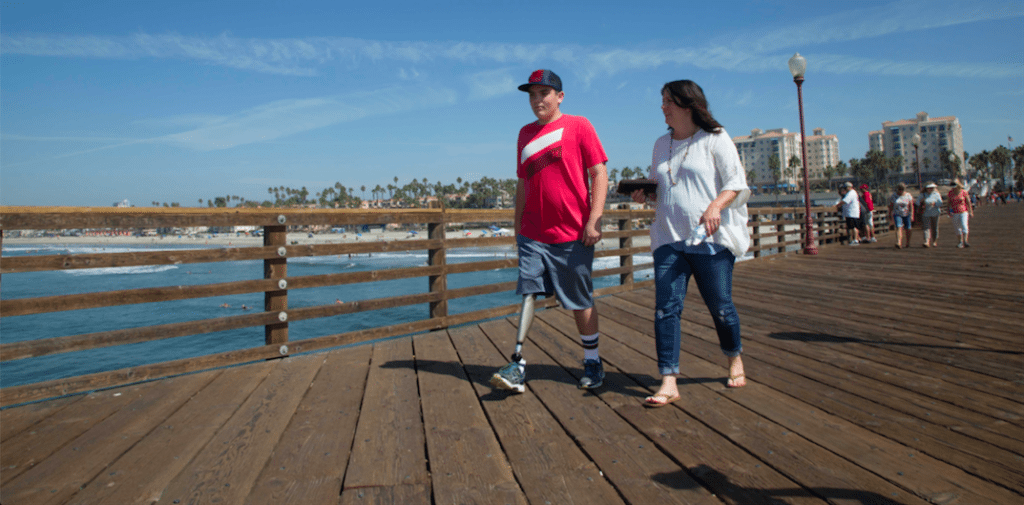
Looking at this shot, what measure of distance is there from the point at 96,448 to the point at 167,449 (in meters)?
0.31

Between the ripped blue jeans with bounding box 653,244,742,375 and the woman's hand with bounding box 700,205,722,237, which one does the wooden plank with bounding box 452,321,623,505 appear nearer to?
the ripped blue jeans with bounding box 653,244,742,375

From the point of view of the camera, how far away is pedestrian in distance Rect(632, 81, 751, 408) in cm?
263

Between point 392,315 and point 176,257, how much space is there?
23059 millimetres

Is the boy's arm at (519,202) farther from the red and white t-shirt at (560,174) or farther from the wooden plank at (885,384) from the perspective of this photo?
the wooden plank at (885,384)

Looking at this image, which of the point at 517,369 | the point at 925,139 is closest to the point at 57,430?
the point at 517,369

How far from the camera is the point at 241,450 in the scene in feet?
7.49

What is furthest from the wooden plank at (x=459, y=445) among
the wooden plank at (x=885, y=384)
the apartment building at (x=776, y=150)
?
the apartment building at (x=776, y=150)

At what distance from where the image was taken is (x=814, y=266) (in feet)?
31.3

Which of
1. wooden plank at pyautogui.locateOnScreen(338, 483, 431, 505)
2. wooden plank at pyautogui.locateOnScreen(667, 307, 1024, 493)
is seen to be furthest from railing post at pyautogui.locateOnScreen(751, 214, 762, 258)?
wooden plank at pyautogui.locateOnScreen(338, 483, 431, 505)

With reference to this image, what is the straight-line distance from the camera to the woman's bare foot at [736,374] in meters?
2.95

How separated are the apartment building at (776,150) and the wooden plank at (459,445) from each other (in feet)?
624

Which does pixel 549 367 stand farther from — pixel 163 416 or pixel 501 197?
pixel 501 197

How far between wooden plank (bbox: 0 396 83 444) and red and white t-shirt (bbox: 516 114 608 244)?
2567 millimetres

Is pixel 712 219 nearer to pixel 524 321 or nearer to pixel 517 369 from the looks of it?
pixel 524 321
